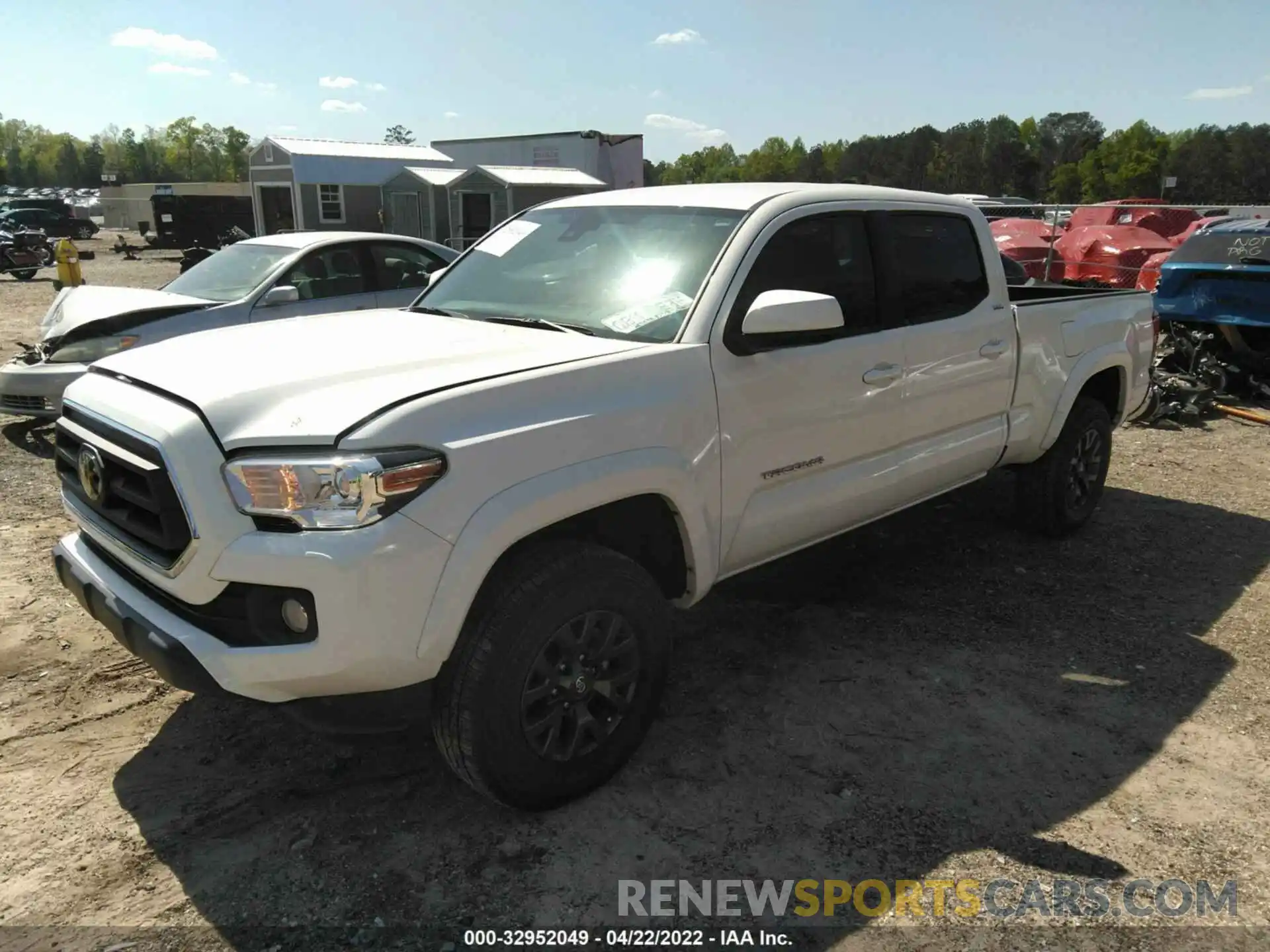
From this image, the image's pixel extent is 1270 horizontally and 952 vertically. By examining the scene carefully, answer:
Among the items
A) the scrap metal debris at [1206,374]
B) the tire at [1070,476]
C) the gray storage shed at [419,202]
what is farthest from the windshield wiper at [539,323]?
the gray storage shed at [419,202]

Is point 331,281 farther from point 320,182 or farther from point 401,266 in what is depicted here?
point 320,182

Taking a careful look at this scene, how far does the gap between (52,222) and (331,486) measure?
4716 centimetres

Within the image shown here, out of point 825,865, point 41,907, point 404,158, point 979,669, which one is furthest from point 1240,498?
point 404,158

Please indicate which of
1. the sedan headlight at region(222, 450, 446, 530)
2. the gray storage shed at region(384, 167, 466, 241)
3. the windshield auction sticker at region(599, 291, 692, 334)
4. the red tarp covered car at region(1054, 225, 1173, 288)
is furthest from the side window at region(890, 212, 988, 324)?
the gray storage shed at region(384, 167, 466, 241)

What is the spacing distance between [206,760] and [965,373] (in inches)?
139

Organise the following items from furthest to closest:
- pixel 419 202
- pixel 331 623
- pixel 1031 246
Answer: pixel 419 202, pixel 1031 246, pixel 331 623

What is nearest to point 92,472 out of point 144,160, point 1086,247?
point 1086,247

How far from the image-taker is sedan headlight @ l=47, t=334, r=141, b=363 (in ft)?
23.2

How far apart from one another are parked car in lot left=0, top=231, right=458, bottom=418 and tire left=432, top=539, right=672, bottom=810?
4.96 metres

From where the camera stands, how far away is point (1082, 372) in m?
4.97

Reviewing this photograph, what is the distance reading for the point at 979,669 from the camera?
389 cm

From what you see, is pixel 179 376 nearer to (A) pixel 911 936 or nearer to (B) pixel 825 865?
(B) pixel 825 865

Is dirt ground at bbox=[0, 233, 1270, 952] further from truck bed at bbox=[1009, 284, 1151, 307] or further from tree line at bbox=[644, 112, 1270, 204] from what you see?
tree line at bbox=[644, 112, 1270, 204]

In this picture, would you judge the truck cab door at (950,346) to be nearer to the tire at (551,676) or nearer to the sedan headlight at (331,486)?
the tire at (551,676)
